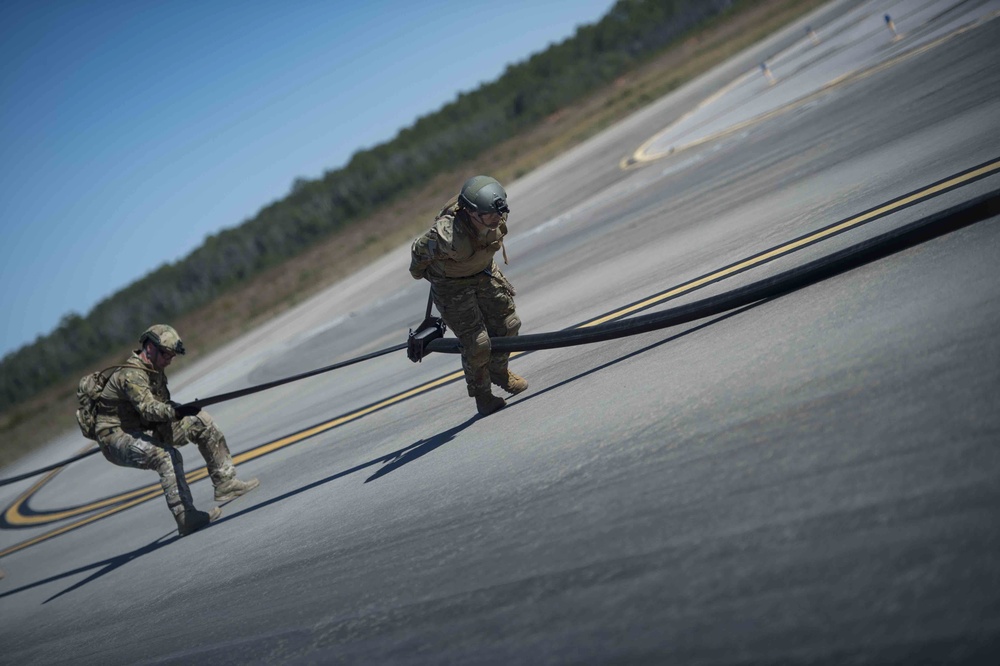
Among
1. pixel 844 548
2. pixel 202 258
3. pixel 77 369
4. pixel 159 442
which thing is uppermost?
pixel 202 258

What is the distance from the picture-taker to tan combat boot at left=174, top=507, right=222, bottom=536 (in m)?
7.25

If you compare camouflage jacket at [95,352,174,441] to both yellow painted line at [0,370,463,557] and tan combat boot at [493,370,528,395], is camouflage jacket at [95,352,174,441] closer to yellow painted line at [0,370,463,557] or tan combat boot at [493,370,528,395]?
yellow painted line at [0,370,463,557]

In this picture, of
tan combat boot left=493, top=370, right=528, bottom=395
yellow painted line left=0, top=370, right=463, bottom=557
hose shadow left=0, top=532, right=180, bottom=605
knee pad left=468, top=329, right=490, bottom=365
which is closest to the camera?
knee pad left=468, top=329, right=490, bottom=365

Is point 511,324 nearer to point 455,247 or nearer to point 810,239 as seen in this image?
point 455,247

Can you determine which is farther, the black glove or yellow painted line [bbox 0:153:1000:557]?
the black glove

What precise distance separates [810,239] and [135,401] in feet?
21.0

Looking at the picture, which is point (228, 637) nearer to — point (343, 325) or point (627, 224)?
point (627, 224)

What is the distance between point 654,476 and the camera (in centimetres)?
405

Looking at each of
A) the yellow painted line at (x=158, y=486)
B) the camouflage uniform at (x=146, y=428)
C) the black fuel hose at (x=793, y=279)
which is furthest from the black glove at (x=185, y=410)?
the black fuel hose at (x=793, y=279)

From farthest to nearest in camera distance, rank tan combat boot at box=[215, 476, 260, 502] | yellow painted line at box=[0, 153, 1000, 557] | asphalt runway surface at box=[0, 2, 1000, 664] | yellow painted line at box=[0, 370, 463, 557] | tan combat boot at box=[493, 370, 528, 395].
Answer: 1. yellow painted line at box=[0, 370, 463, 557]
2. tan combat boot at box=[215, 476, 260, 502]
3. yellow painted line at box=[0, 153, 1000, 557]
4. tan combat boot at box=[493, 370, 528, 395]
5. asphalt runway surface at box=[0, 2, 1000, 664]

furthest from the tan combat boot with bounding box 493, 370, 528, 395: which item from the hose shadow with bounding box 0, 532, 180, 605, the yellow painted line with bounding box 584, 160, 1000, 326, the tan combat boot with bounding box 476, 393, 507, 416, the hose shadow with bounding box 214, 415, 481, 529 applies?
the hose shadow with bounding box 0, 532, 180, 605

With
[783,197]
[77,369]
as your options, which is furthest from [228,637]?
[77,369]

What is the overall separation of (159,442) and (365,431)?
6.53 ft

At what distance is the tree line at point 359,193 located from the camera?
56844mm
